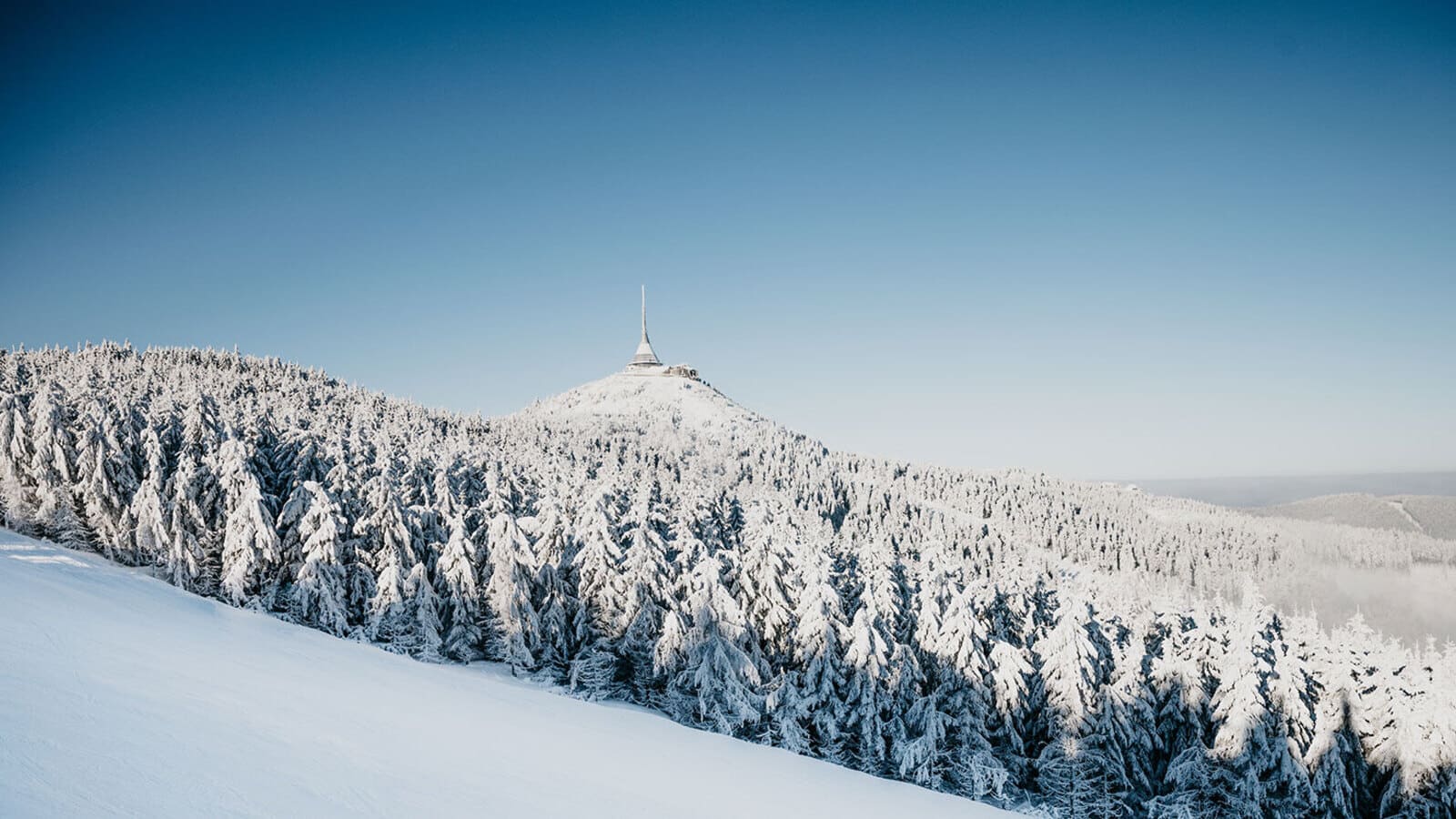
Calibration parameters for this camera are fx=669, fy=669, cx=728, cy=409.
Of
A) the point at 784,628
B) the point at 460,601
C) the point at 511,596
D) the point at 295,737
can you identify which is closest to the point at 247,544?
A: the point at 460,601

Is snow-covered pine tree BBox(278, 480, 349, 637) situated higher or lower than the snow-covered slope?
lower

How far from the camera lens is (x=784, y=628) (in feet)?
109

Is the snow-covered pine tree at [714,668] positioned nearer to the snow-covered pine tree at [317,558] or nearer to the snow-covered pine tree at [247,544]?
the snow-covered pine tree at [317,558]

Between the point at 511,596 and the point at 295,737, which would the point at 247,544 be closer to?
the point at 511,596

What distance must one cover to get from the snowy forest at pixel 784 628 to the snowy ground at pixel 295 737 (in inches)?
445

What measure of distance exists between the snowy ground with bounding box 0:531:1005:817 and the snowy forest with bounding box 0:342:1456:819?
37.1 feet

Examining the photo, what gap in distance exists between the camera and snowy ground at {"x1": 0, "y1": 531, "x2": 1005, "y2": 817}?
7207 millimetres

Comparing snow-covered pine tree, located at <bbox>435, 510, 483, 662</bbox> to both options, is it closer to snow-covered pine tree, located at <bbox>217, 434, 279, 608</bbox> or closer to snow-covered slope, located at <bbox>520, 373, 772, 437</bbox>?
snow-covered pine tree, located at <bbox>217, 434, 279, 608</bbox>

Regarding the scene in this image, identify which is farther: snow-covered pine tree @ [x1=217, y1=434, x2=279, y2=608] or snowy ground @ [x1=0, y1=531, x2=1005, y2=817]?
snow-covered pine tree @ [x1=217, y1=434, x2=279, y2=608]

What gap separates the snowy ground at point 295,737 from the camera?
7.21 metres

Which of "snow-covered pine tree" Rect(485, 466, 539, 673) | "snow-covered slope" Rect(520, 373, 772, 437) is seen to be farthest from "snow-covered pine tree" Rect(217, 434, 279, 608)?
"snow-covered slope" Rect(520, 373, 772, 437)

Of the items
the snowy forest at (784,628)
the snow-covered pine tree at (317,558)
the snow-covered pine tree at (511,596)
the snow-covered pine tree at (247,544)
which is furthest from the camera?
the snow-covered pine tree at (511,596)

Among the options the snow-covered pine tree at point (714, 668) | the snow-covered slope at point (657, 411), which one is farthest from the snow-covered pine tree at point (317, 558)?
the snow-covered slope at point (657, 411)

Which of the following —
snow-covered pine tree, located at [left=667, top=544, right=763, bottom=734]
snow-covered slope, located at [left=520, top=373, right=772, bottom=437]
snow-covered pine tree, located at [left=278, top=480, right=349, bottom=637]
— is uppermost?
snow-covered slope, located at [left=520, top=373, right=772, bottom=437]
